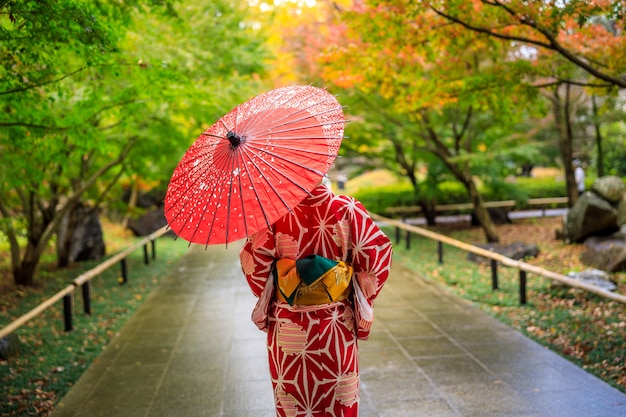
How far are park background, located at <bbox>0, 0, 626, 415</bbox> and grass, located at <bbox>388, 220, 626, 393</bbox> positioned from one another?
3cm

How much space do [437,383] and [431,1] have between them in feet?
12.3


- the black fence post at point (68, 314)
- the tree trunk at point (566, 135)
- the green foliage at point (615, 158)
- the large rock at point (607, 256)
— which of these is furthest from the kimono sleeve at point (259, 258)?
the green foliage at point (615, 158)

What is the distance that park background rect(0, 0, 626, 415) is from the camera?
471cm

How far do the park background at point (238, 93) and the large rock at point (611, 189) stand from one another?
1283 mm

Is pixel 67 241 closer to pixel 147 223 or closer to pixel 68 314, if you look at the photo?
pixel 68 314

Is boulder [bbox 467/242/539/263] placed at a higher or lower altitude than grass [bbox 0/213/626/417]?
higher

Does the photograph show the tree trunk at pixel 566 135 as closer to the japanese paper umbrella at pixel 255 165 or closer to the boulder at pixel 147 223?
the japanese paper umbrella at pixel 255 165

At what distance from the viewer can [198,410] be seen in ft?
14.1

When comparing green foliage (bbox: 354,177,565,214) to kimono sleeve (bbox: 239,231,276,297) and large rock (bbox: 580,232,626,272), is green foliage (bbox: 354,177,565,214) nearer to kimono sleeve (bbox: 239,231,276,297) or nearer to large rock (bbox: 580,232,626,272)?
large rock (bbox: 580,232,626,272)

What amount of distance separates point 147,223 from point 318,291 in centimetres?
1600

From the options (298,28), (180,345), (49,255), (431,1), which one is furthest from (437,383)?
(49,255)

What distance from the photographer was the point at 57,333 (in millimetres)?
6672

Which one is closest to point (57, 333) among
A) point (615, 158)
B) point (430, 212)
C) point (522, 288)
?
point (522, 288)

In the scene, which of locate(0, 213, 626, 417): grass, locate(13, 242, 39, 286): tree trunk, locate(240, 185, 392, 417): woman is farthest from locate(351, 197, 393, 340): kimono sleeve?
locate(13, 242, 39, 286): tree trunk
